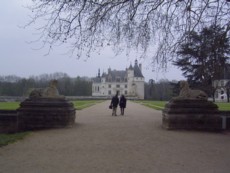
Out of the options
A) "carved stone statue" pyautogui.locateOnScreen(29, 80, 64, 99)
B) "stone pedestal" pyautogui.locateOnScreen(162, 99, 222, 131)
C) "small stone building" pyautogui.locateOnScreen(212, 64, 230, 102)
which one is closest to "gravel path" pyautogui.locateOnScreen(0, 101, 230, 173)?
"stone pedestal" pyautogui.locateOnScreen(162, 99, 222, 131)

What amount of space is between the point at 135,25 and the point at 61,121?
5765 mm

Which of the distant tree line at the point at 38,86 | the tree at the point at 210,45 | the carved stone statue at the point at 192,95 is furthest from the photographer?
the distant tree line at the point at 38,86

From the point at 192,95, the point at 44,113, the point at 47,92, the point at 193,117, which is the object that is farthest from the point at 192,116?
the point at 47,92

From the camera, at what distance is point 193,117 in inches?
703

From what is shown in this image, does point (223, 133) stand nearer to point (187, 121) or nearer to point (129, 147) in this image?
point (187, 121)

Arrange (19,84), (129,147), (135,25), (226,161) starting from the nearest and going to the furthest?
(226,161) → (129,147) → (135,25) → (19,84)

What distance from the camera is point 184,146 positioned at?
1256 cm

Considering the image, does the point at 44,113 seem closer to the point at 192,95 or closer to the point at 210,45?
the point at 192,95

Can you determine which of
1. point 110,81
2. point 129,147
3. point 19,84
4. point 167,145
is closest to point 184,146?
point 167,145

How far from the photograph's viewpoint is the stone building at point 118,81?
12975 centimetres

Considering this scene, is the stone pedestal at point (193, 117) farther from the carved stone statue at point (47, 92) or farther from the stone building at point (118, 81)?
the stone building at point (118, 81)

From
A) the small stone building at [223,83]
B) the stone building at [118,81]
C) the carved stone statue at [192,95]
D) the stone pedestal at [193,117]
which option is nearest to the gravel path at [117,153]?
the stone pedestal at [193,117]

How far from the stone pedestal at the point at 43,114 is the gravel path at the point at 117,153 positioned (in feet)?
6.39

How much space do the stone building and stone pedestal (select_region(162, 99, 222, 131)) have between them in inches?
4303
